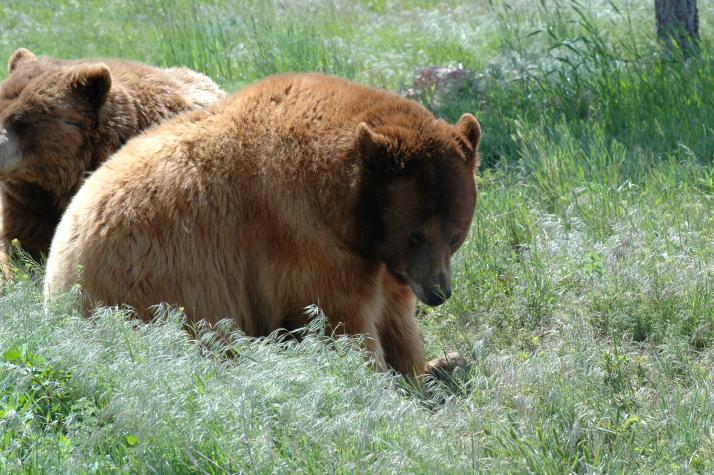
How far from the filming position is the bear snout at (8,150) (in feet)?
22.4

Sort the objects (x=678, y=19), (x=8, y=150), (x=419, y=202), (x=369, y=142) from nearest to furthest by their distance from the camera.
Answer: (x=369, y=142) < (x=419, y=202) < (x=8, y=150) < (x=678, y=19)

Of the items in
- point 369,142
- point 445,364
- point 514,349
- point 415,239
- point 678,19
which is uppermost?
point 369,142

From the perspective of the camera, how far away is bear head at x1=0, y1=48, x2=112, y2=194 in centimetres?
692

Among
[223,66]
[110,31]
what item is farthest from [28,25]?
[223,66]

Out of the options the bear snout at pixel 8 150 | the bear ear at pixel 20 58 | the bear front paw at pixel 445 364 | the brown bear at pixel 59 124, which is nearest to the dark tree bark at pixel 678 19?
the brown bear at pixel 59 124

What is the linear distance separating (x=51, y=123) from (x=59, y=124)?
5 centimetres

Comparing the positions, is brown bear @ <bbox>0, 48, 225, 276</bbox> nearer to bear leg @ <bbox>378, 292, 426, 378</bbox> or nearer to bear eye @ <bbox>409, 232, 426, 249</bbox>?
bear leg @ <bbox>378, 292, 426, 378</bbox>

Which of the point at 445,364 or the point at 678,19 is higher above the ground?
the point at 678,19

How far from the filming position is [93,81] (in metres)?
6.98

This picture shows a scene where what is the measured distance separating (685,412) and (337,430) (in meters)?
1.53

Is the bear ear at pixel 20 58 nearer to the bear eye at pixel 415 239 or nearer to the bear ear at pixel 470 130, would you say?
the bear ear at pixel 470 130

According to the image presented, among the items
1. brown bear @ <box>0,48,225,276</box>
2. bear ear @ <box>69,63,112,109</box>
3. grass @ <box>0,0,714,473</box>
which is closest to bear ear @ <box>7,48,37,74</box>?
brown bear @ <box>0,48,225,276</box>

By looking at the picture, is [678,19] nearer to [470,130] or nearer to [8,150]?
[470,130]

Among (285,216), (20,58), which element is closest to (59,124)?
(20,58)
